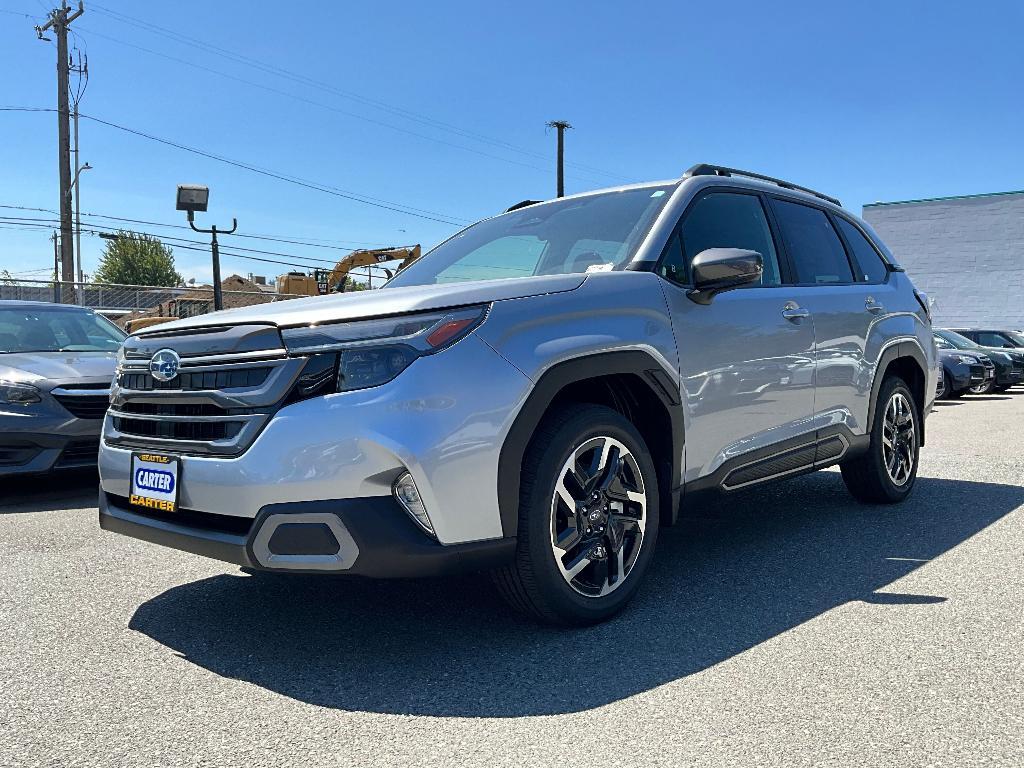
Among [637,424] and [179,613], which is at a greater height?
[637,424]

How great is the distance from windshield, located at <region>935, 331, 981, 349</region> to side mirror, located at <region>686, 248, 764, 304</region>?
1697cm

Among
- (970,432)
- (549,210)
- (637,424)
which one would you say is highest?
(549,210)

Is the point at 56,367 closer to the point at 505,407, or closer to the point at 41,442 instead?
the point at 41,442

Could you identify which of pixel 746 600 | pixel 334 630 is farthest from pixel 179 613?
pixel 746 600

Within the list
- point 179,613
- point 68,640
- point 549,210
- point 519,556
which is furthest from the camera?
point 549,210

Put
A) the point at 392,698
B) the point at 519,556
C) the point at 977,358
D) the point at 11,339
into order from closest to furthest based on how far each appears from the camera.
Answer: the point at 392,698, the point at 519,556, the point at 11,339, the point at 977,358

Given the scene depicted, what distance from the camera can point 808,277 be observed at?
4.95 m

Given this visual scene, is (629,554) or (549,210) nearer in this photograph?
(629,554)

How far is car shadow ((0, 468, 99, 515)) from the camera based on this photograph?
6.20m

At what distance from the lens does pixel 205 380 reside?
3.19 m

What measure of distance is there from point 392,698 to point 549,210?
2.75 meters

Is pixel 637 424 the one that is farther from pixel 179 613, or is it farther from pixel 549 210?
pixel 179 613

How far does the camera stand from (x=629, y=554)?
361 centimetres

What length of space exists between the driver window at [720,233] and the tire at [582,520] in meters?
0.89
